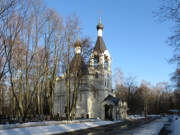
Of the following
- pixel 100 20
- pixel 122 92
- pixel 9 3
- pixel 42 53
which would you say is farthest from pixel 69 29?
pixel 122 92

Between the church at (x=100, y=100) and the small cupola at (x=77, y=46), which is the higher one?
the small cupola at (x=77, y=46)

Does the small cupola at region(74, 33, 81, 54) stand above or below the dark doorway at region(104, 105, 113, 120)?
above

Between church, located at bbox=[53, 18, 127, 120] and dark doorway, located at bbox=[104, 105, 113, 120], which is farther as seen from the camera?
dark doorway, located at bbox=[104, 105, 113, 120]

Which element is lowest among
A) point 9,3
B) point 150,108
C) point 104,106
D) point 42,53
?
point 150,108

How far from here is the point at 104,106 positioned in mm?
43031

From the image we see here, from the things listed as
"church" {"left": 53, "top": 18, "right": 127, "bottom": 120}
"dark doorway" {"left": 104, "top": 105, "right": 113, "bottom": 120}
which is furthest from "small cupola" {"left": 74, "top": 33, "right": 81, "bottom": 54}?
"dark doorway" {"left": 104, "top": 105, "right": 113, "bottom": 120}

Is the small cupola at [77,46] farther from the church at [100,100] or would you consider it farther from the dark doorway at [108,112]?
the dark doorway at [108,112]

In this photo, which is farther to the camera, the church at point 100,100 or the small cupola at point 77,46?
the church at point 100,100

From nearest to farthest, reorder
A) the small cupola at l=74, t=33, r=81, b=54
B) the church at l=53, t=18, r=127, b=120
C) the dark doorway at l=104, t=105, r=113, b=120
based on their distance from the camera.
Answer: the small cupola at l=74, t=33, r=81, b=54, the church at l=53, t=18, r=127, b=120, the dark doorway at l=104, t=105, r=113, b=120

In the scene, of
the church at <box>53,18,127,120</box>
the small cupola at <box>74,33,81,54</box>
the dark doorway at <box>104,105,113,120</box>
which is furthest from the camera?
the dark doorway at <box>104,105,113,120</box>

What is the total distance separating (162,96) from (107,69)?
51.5 metres

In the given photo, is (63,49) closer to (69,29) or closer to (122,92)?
(69,29)

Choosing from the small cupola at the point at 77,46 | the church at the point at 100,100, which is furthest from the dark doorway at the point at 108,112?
the small cupola at the point at 77,46

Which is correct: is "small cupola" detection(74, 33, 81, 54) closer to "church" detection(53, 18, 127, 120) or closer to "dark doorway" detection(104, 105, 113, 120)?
"church" detection(53, 18, 127, 120)
